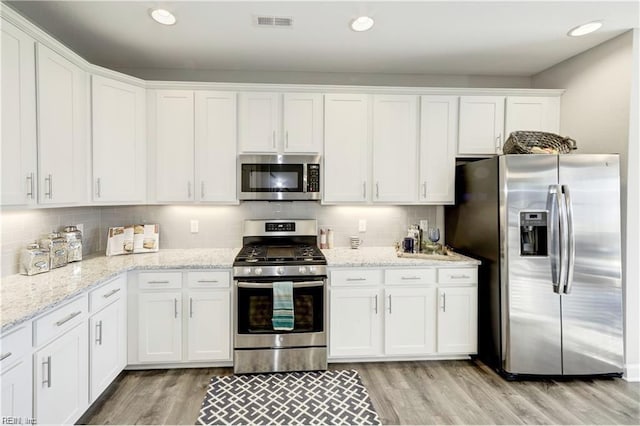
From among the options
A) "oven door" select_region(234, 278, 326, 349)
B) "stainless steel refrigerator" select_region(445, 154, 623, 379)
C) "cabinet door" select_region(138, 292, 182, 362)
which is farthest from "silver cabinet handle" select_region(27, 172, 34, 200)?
"stainless steel refrigerator" select_region(445, 154, 623, 379)

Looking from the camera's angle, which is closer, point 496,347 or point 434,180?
point 496,347

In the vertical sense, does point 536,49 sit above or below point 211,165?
above

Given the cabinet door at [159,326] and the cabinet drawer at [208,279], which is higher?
the cabinet drawer at [208,279]

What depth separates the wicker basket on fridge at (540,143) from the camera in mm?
2861

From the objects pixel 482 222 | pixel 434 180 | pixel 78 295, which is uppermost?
pixel 434 180

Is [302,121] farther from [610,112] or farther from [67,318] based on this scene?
[610,112]

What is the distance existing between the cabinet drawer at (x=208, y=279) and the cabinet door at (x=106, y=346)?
1.76ft

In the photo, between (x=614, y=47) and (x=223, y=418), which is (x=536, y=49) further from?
(x=223, y=418)

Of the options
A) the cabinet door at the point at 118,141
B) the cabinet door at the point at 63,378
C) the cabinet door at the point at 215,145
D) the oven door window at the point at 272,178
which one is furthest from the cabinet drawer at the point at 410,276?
the cabinet door at the point at 118,141

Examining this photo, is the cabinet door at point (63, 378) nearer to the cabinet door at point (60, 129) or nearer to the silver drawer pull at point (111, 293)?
the silver drawer pull at point (111, 293)

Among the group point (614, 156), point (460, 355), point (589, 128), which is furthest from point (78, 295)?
point (589, 128)

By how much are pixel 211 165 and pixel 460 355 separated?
114 inches

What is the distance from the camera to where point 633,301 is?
276cm

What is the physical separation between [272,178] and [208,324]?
1.41m
